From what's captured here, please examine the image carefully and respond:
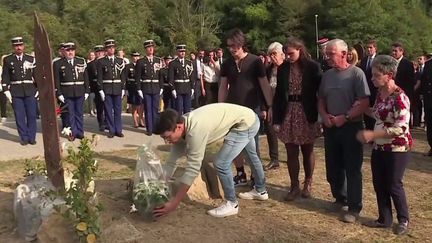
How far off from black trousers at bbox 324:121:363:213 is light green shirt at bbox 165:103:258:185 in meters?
0.79

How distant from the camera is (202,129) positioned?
4.43 metres

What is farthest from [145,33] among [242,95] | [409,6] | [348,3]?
A: [242,95]

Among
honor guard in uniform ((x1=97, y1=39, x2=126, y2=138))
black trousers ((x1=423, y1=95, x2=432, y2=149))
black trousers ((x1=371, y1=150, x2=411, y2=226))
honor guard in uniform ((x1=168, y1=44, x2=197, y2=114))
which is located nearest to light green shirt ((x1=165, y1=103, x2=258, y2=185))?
black trousers ((x1=371, y1=150, x2=411, y2=226))

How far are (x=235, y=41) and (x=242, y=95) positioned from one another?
64cm

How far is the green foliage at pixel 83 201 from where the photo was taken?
4367mm

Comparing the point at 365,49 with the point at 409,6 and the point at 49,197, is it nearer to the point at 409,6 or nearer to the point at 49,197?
the point at 49,197

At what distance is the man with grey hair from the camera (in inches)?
194

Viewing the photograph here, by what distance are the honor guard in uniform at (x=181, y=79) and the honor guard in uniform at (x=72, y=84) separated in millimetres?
2079

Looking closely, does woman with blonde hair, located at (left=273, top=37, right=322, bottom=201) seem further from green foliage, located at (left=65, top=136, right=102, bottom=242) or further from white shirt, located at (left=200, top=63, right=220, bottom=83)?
white shirt, located at (left=200, top=63, right=220, bottom=83)

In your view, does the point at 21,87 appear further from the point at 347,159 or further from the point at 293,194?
the point at 347,159

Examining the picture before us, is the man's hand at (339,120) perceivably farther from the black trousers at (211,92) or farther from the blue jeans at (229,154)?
the black trousers at (211,92)

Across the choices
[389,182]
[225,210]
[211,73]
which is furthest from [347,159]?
[211,73]

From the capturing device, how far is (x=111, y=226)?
4582 millimetres

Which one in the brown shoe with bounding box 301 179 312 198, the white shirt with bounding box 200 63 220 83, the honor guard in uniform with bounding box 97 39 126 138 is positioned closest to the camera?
the brown shoe with bounding box 301 179 312 198
